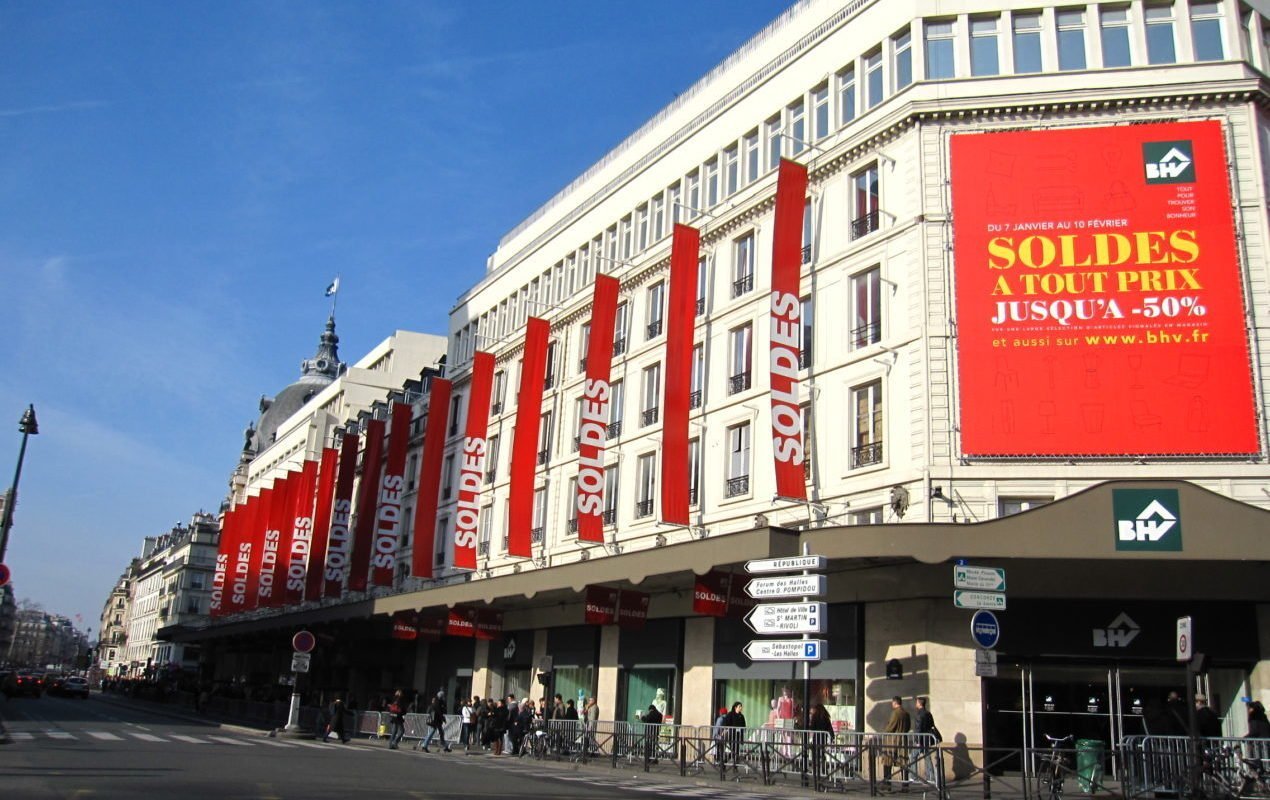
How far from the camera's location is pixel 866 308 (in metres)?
27.3

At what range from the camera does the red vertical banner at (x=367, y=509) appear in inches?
1928

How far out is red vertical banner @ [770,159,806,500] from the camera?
85.6 feet

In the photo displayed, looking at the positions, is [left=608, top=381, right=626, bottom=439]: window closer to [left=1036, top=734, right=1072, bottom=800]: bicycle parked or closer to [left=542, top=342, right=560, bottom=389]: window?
[left=542, top=342, right=560, bottom=389]: window

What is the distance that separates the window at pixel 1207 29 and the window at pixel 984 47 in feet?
15.4

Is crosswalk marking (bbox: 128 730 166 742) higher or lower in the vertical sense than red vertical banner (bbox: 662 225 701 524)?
lower

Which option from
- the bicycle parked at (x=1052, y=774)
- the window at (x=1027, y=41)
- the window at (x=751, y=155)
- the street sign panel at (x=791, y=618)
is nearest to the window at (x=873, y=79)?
the window at (x=1027, y=41)

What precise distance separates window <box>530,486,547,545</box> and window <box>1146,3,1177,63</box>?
985 inches

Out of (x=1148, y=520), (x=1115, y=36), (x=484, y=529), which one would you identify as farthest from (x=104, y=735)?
(x=1115, y=36)

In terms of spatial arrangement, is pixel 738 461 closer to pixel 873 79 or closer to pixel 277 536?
pixel 873 79

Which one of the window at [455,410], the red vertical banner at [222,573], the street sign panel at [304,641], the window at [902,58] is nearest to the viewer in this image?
the window at [902,58]

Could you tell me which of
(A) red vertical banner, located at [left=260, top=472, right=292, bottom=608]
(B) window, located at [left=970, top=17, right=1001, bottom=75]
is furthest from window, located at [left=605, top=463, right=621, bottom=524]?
(A) red vertical banner, located at [left=260, top=472, right=292, bottom=608]

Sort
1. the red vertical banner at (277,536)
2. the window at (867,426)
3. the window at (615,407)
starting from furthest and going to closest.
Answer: the red vertical banner at (277,536) < the window at (615,407) < the window at (867,426)

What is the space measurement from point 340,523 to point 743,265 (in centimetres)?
2965

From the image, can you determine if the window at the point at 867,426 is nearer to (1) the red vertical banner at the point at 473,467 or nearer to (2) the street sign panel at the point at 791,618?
(2) the street sign panel at the point at 791,618
